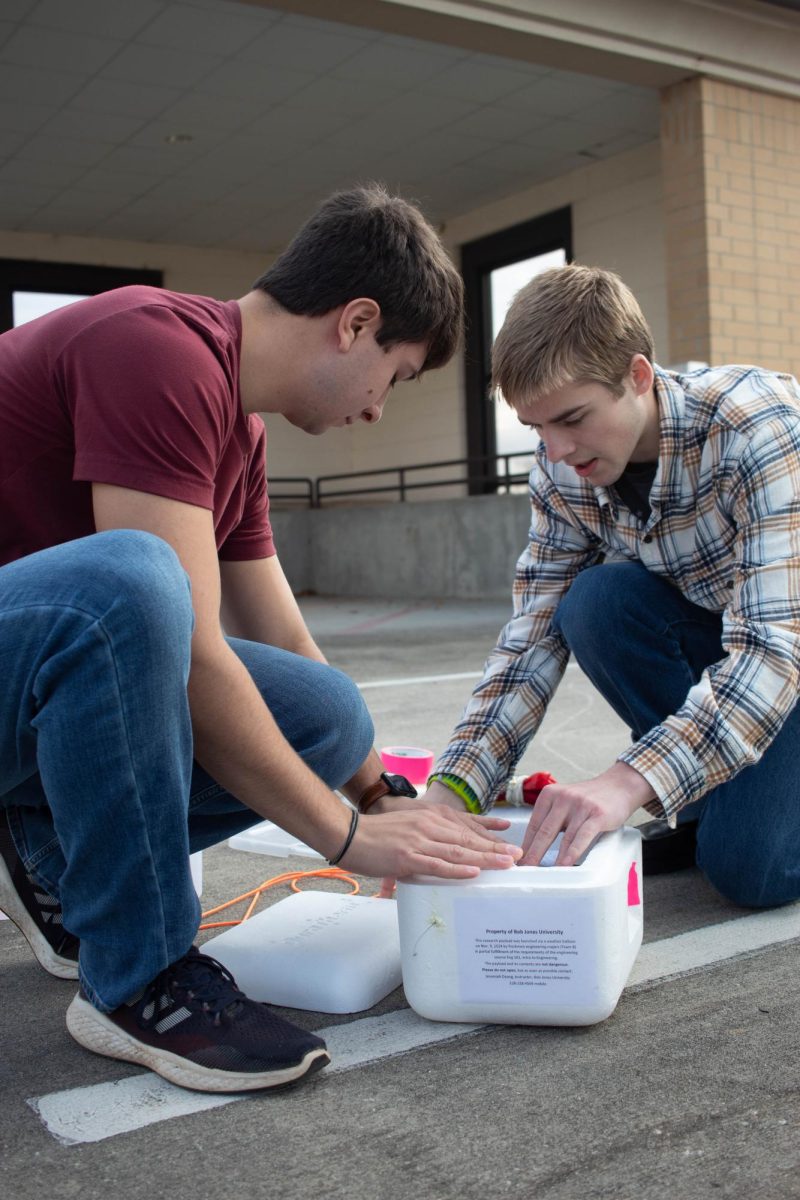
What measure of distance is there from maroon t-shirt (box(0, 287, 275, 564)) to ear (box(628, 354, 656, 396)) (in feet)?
2.31

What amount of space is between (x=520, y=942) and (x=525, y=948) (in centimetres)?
1

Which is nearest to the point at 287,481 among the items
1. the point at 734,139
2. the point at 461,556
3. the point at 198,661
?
the point at 461,556

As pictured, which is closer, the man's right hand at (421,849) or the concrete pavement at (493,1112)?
the concrete pavement at (493,1112)

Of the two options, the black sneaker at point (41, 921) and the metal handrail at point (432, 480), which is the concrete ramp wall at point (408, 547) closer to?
the metal handrail at point (432, 480)

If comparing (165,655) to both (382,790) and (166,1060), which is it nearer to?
(166,1060)

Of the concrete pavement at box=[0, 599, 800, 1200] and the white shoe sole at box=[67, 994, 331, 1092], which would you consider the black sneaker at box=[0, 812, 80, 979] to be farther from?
the white shoe sole at box=[67, 994, 331, 1092]

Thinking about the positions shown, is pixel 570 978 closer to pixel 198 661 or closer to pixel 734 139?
pixel 198 661

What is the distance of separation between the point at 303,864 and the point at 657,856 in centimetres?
74

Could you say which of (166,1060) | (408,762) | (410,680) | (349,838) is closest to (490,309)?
(410,680)

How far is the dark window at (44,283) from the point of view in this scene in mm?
12141

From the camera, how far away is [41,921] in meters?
1.86

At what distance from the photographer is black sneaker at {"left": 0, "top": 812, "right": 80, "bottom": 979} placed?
182cm

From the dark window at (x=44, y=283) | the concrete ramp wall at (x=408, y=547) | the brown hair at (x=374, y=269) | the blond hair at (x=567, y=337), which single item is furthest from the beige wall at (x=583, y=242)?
the brown hair at (x=374, y=269)

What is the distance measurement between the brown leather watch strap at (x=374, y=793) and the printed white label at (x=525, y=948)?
0.42 metres
